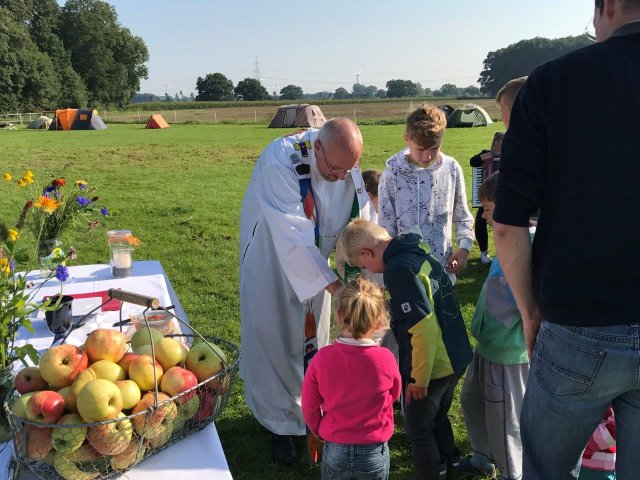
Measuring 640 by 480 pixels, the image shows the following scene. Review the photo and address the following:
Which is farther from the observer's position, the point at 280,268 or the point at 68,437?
the point at 280,268

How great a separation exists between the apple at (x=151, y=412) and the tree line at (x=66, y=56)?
61862 millimetres

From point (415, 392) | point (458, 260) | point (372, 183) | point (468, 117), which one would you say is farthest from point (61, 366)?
point (468, 117)

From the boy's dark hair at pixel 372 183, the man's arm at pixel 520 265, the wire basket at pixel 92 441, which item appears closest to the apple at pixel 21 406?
the wire basket at pixel 92 441

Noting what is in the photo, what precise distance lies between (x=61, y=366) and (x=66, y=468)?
28 centimetres

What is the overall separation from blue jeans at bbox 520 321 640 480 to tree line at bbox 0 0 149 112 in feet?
204

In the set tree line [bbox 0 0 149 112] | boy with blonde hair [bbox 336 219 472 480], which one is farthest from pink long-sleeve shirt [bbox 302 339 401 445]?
tree line [bbox 0 0 149 112]

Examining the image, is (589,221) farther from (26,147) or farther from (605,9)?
(26,147)

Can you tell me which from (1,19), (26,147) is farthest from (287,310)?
(1,19)

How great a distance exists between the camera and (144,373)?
63.9 inches

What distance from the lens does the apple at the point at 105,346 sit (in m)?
1.67

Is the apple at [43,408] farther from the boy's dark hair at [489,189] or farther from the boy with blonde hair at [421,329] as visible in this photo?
the boy's dark hair at [489,189]

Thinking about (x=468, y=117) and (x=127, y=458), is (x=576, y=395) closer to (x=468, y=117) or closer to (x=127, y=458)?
(x=127, y=458)

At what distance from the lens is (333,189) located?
325 cm

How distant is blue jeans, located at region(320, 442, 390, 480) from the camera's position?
7.57 ft
